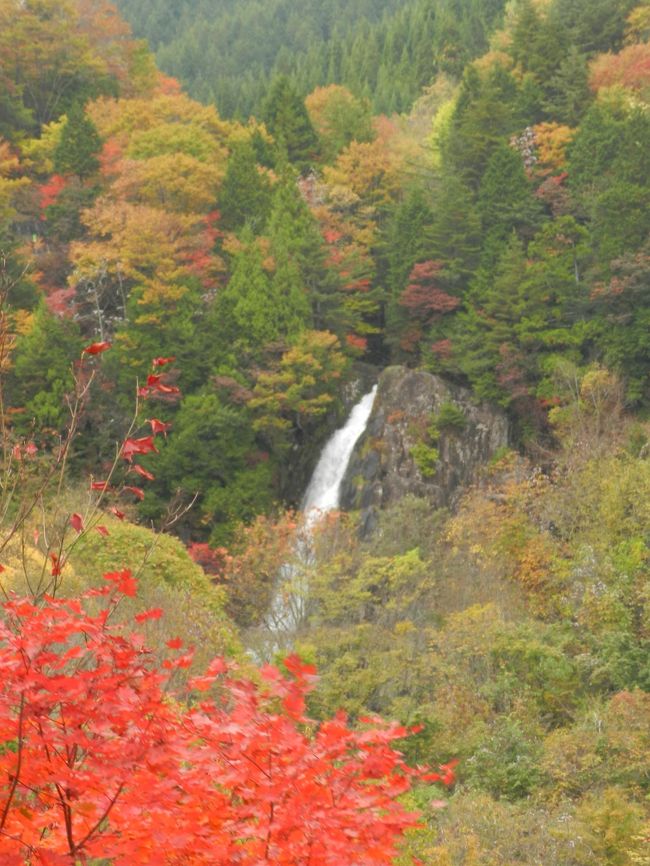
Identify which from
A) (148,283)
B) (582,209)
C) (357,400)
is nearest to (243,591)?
(357,400)

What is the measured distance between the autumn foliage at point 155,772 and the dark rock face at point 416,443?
18.5 meters

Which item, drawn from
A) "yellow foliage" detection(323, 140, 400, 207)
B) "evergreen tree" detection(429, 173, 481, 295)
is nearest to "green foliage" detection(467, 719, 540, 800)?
"evergreen tree" detection(429, 173, 481, 295)

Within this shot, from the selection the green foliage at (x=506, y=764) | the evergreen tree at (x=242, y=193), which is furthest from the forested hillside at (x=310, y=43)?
the green foliage at (x=506, y=764)

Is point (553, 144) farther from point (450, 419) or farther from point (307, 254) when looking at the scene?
point (450, 419)

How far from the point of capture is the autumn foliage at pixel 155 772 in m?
4.12

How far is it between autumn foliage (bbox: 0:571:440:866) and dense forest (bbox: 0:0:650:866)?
3 cm

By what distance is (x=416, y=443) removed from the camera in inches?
959

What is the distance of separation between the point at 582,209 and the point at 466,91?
788 cm

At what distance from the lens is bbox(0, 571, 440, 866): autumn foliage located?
412 cm

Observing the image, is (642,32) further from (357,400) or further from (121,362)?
(121,362)

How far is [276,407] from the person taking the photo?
25109 millimetres

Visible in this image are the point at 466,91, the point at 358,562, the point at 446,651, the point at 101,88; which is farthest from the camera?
the point at 101,88

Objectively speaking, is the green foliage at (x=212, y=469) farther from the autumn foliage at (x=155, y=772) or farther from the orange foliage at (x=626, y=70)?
the autumn foliage at (x=155, y=772)

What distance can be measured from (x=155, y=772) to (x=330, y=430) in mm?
21895
